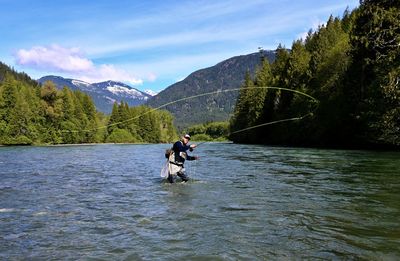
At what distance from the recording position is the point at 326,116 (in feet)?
186

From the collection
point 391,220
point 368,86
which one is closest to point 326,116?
point 368,86

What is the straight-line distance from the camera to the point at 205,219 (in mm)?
12141

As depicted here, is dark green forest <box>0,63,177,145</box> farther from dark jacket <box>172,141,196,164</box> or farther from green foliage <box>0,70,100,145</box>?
dark jacket <box>172,141,196,164</box>

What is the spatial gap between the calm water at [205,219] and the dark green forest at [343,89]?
319 inches

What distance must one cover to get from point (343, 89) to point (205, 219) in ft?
144

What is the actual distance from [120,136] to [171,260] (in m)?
136

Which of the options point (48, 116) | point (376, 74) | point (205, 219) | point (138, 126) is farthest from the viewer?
point (138, 126)

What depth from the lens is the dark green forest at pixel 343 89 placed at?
34062 millimetres

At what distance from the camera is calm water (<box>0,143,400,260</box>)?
29.7 ft

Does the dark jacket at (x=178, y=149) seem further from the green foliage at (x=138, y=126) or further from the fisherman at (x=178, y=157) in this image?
the green foliage at (x=138, y=126)

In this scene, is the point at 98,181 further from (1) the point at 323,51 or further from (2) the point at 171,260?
(1) the point at 323,51

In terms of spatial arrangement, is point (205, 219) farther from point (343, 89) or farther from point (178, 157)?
point (343, 89)

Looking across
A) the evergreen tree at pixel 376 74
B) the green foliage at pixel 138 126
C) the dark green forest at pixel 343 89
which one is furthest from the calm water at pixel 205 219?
the green foliage at pixel 138 126

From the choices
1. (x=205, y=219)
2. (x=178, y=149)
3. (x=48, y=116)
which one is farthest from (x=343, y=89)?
(x=48, y=116)
